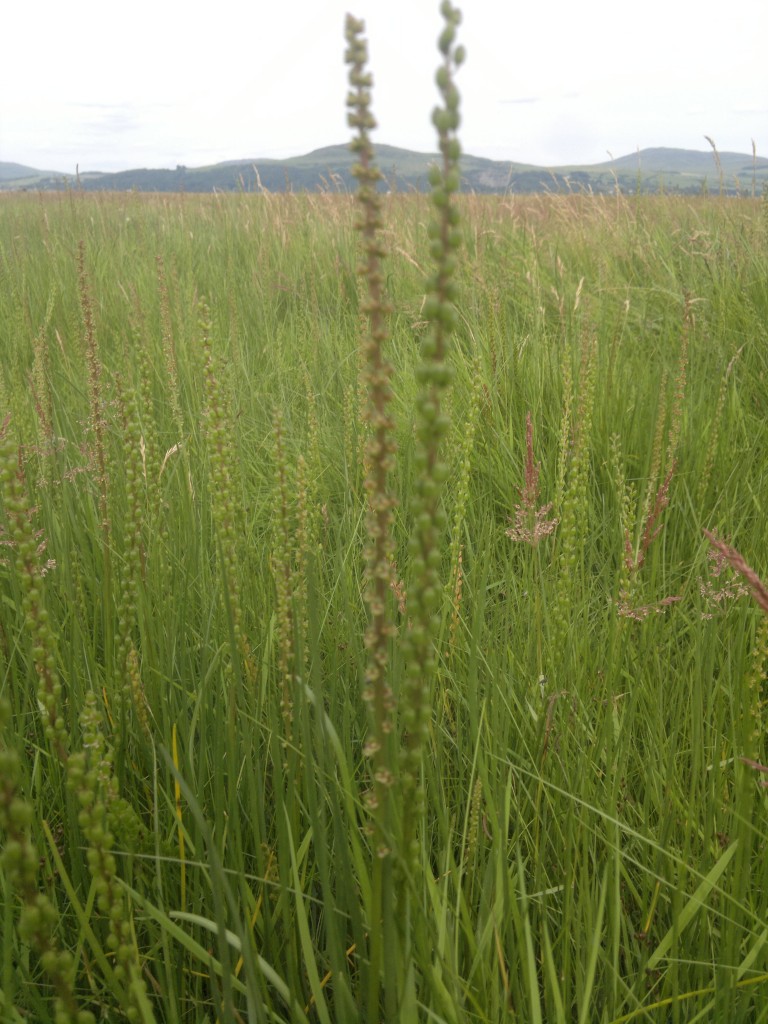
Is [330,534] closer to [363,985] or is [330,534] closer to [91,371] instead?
[91,371]

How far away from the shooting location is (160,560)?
1653 mm

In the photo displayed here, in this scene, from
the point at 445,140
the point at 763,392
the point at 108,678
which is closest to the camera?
the point at 445,140

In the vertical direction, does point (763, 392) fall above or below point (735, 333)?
below

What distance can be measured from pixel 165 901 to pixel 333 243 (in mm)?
5544

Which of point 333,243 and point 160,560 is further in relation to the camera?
point 333,243

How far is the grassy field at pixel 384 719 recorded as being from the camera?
82 centimetres

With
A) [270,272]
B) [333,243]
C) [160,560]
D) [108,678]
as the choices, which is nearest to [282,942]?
[108,678]

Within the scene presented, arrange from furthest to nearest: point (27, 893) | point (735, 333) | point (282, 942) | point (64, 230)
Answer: point (64, 230), point (735, 333), point (282, 942), point (27, 893)

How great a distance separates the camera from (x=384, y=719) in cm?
62

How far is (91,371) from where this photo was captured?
130 centimetres

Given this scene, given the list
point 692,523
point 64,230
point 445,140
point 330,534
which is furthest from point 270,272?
point 445,140

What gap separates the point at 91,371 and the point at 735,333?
10.5 feet

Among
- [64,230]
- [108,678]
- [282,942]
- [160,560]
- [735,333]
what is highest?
[64,230]

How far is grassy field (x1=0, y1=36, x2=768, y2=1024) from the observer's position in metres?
0.82
